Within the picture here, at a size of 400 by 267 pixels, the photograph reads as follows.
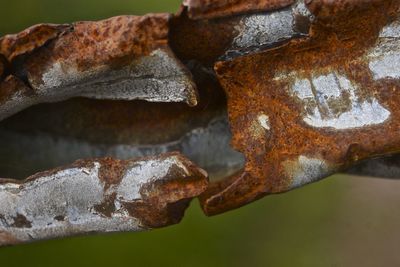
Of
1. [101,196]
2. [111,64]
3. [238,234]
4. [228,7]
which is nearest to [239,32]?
[228,7]

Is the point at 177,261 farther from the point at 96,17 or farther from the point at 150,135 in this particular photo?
the point at 96,17

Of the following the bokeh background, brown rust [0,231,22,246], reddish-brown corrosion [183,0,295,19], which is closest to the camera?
reddish-brown corrosion [183,0,295,19]

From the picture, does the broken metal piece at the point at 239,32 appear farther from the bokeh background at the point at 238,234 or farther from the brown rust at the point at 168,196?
the bokeh background at the point at 238,234

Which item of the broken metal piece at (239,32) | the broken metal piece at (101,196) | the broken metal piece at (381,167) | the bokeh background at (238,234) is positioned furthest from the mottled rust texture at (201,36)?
the bokeh background at (238,234)

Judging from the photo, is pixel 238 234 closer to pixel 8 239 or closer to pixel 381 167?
pixel 381 167

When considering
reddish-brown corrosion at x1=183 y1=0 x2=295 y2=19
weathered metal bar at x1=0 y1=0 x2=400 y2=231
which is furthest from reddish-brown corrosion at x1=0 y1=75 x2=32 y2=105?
reddish-brown corrosion at x1=183 y1=0 x2=295 y2=19

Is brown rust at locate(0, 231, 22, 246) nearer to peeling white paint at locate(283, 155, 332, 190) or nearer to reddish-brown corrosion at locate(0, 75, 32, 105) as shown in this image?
reddish-brown corrosion at locate(0, 75, 32, 105)
